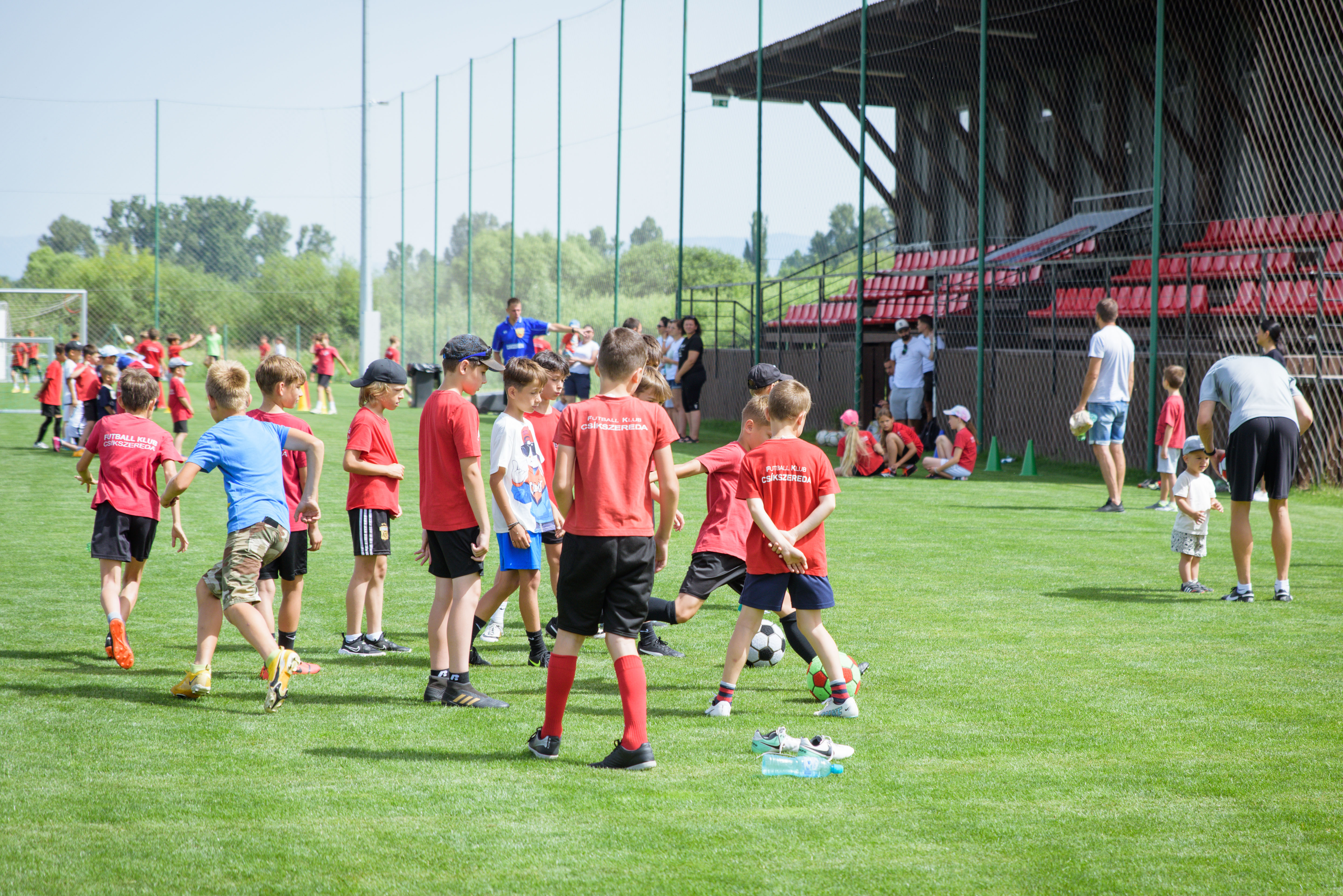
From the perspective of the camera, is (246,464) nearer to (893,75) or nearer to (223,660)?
(223,660)

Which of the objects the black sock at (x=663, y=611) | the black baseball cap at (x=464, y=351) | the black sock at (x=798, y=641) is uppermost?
the black baseball cap at (x=464, y=351)

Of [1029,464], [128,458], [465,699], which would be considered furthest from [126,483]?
[1029,464]

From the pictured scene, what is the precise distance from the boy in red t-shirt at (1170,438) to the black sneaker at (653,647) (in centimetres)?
686

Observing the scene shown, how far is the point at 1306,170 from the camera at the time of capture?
16844 millimetres

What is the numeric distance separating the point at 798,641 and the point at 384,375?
7.96 feet

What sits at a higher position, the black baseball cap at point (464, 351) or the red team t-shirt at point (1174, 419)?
the black baseball cap at point (464, 351)

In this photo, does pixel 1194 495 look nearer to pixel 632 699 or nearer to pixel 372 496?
pixel 632 699

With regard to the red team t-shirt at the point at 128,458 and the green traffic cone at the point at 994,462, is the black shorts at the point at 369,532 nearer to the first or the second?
the red team t-shirt at the point at 128,458

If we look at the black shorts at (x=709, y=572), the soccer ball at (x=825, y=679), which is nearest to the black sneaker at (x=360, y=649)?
the black shorts at (x=709, y=572)

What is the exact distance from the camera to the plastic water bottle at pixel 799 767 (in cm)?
430

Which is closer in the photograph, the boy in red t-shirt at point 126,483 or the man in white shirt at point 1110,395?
the boy in red t-shirt at point 126,483

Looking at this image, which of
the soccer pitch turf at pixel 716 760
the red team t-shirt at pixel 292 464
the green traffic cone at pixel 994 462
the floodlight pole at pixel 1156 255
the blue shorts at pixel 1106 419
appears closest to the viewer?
the soccer pitch turf at pixel 716 760

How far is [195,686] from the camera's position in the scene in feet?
17.4

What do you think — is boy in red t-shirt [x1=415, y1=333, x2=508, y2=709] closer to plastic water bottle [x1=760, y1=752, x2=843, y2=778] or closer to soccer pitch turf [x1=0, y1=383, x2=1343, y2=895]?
soccer pitch turf [x1=0, y1=383, x2=1343, y2=895]
